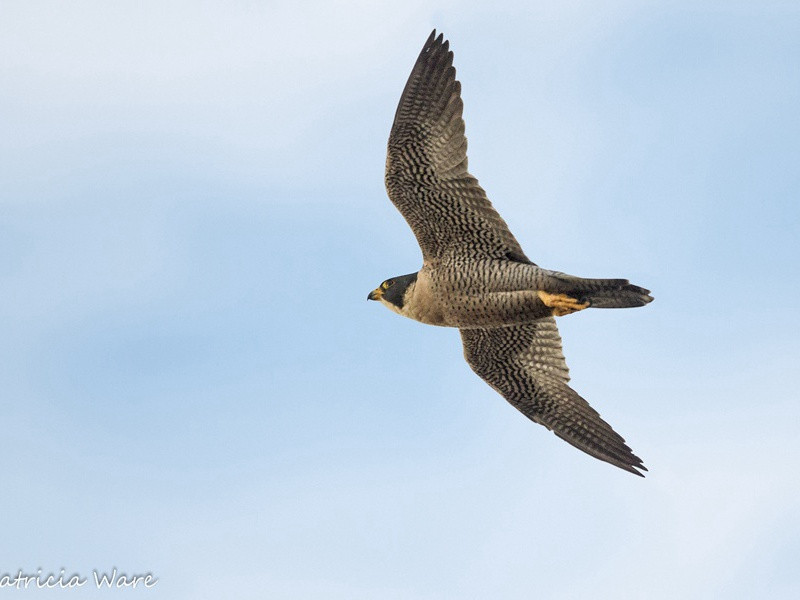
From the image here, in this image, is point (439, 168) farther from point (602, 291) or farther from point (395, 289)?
point (602, 291)

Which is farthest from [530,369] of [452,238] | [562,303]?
[452,238]

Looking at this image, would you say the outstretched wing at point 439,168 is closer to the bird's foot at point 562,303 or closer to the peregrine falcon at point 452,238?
the peregrine falcon at point 452,238

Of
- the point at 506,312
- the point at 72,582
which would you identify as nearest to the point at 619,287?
the point at 506,312

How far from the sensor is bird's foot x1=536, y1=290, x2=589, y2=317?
11062 millimetres

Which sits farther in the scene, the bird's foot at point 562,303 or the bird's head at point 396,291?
the bird's head at point 396,291

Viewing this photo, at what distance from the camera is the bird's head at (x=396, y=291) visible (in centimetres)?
1195

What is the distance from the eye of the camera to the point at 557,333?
12836 mm

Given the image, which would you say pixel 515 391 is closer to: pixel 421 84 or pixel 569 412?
A: pixel 569 412

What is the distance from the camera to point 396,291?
1206 cm

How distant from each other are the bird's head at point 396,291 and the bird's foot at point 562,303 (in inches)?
58.8

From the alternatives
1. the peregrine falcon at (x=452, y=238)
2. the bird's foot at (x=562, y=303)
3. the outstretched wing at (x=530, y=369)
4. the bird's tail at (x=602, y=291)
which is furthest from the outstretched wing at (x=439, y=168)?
the outstretched wing at (x=530, y=369)

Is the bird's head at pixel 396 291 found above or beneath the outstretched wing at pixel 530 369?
above

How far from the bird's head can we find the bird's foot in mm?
1493

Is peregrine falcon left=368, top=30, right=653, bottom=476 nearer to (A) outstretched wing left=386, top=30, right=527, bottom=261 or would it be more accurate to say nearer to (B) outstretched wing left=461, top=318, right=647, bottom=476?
(A) outstretched wing left=386, top=30, right=527, bottom=261
